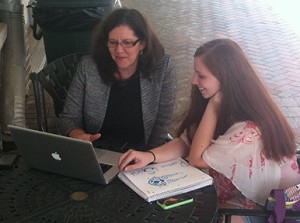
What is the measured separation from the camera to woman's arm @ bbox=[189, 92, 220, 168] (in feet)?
5.92

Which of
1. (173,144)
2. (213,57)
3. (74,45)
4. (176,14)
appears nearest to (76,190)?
(173,144)

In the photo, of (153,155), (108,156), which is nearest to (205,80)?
(153,155)

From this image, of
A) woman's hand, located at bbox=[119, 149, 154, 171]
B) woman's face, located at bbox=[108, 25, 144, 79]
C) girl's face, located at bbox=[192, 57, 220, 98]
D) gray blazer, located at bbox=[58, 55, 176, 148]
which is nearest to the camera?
woman's hand, located at bbox=[119, 149, 154, 171]

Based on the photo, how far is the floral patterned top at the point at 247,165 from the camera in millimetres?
1724

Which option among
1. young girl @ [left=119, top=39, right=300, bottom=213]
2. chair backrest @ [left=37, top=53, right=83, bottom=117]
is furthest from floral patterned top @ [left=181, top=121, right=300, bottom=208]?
chair backrest @ [left=37, top=53, right=83, bottom=117]

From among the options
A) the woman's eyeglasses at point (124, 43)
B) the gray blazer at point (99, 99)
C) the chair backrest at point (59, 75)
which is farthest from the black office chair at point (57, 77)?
the woman's eyeglasses at point (124, 43)

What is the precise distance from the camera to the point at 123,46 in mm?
2121

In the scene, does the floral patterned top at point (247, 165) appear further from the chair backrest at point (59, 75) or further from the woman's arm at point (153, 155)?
the chair backrest at point (59, 75)

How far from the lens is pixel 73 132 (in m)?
2.15

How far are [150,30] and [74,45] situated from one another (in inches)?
41.2

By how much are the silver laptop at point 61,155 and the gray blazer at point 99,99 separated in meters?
0.55

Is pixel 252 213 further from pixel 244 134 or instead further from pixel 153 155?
pixel 153 155

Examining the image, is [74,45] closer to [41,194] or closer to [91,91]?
[91,91]

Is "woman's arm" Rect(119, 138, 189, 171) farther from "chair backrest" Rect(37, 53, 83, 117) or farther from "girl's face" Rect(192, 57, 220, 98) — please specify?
"chair backrest" Rect(37, 53, 83, 117)
